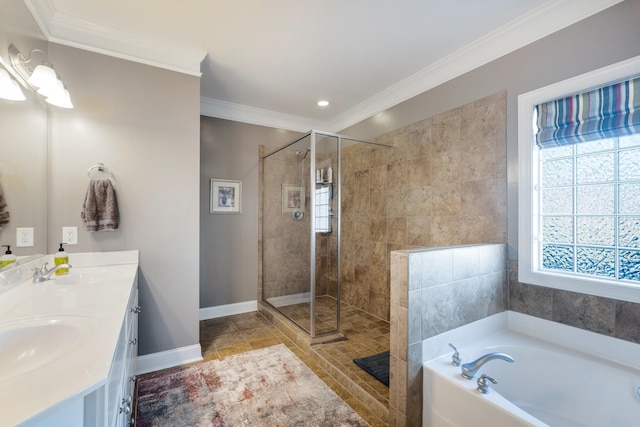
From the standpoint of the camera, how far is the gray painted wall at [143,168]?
1999mm

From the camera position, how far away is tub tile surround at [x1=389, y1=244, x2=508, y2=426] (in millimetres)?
1520

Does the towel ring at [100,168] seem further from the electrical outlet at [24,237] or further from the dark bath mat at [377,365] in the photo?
the dark bath mat at [377,365]

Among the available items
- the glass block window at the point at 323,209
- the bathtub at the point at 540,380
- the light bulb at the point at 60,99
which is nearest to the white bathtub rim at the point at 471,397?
the bathtub at the point at 540,380

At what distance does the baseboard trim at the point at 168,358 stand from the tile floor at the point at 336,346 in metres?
0.13

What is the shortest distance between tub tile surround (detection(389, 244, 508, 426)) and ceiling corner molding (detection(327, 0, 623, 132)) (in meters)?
1.56

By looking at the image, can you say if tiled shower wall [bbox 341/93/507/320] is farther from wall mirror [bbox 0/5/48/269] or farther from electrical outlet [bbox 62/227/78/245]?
wall mirror [bbox 0/5/48/269]

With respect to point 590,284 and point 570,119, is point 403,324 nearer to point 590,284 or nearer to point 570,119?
point 590,284

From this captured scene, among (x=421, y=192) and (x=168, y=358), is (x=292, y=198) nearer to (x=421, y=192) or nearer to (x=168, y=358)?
(x=421, y=192)

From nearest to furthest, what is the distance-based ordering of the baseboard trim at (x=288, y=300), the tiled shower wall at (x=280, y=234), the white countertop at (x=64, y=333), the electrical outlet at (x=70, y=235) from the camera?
the white countertop at (x=64, y=333) → the electrical outlet at (x=70, y=235) → the baseboard trim at (x=288, y=300) → the tiled shower wall at (x=280, y=234)

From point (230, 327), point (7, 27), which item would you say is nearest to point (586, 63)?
point (7, 27)

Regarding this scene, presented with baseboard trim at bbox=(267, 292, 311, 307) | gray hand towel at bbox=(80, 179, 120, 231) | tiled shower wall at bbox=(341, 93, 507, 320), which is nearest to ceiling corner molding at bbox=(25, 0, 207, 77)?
gray hand towel at bbox=(80, 179, 120, 231)

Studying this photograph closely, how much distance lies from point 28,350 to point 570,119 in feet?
9.69

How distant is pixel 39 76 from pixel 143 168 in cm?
79

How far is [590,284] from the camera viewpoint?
169cm
